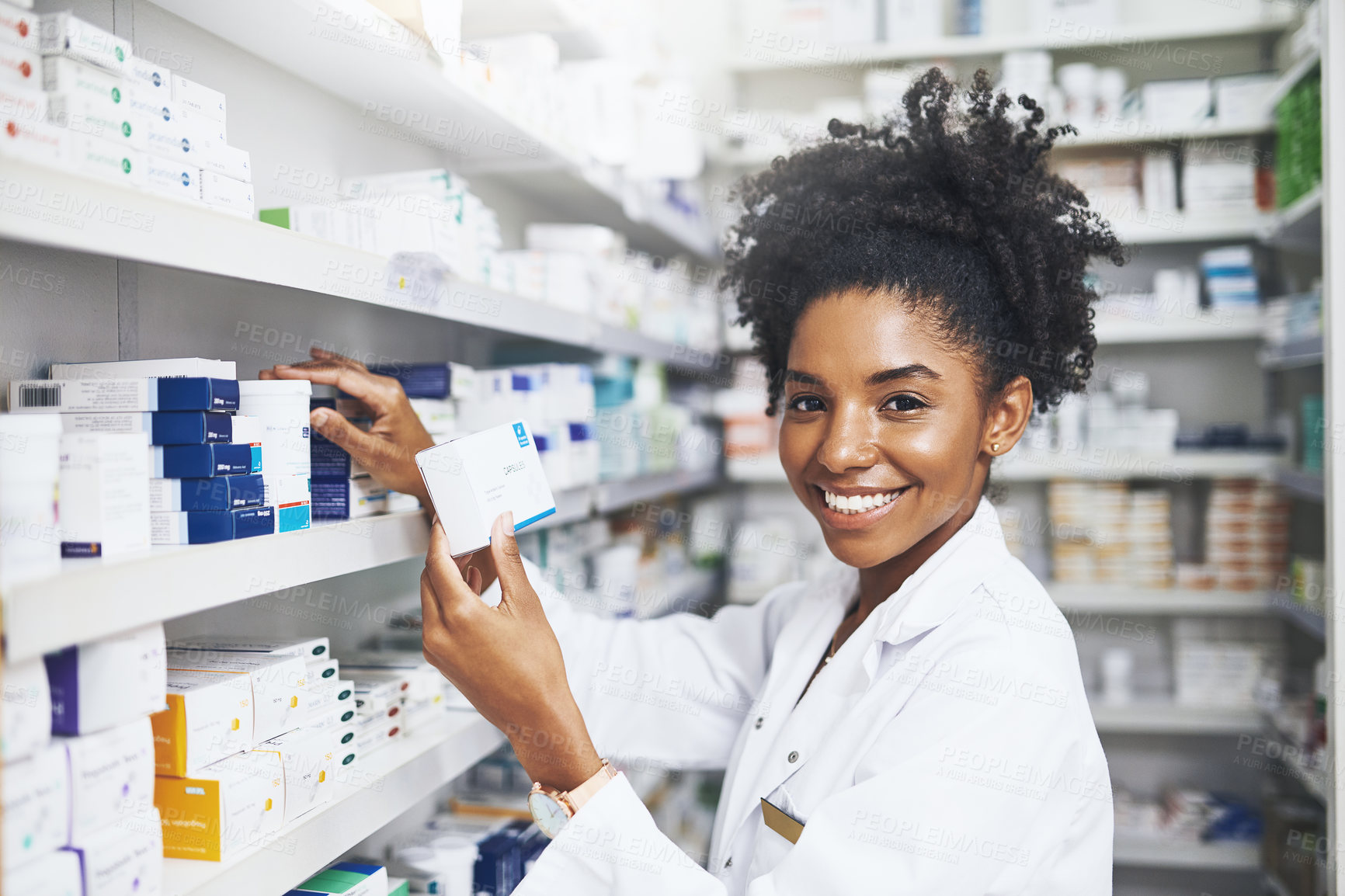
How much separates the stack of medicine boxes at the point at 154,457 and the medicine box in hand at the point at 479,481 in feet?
0.62

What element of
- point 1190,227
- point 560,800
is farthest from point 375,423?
point 1190,227

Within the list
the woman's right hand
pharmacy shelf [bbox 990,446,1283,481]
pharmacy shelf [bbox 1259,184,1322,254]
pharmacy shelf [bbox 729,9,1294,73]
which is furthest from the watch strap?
pharmacy shelf [bbox 729,9,1294,73]

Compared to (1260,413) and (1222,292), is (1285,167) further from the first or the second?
(1260,413)

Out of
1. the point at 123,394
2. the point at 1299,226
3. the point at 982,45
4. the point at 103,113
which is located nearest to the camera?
the point at 103,113

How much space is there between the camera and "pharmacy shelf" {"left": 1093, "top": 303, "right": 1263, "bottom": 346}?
3.19 m

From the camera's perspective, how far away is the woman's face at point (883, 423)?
4.39ft

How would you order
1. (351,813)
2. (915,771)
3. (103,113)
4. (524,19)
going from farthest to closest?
1. (524,19)
2. (351,813)
3. (915,771)
4. (103,113)

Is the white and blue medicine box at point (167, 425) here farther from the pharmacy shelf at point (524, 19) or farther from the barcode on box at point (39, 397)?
the pharmacy shelf at point (524, 19)

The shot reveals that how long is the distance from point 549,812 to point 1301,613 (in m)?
2.51

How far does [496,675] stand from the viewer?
3.92ft

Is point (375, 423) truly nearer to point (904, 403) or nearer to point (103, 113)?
point (103, 113)

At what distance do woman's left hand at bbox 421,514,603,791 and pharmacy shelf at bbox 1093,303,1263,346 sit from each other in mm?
2636

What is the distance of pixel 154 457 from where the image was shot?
1000 millimetres

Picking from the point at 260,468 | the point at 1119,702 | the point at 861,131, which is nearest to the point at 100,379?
the point at 260,468
